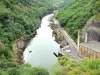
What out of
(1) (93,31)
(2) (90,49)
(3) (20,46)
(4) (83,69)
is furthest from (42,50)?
(4) (83,69)

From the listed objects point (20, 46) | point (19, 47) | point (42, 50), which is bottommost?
point (42, 50)

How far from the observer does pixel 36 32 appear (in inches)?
2901

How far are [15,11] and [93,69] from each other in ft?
168

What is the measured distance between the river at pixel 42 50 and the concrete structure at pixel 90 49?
6.98m

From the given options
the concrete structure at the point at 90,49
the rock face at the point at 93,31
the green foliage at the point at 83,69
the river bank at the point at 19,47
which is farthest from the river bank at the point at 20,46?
the green foliage at the point at 83,69

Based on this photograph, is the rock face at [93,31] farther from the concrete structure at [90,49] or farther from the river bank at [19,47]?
the river bank at [19,47]

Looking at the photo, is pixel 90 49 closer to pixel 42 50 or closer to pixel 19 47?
pixel 42 50

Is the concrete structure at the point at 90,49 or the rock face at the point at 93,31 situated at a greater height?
the rock face at the point at 93,31

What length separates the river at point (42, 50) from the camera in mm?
47297

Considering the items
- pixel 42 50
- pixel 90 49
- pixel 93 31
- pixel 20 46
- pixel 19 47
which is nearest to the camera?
pixel 90 49

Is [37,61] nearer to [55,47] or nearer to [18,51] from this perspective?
[18,51]

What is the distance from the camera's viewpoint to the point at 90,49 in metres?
41.0

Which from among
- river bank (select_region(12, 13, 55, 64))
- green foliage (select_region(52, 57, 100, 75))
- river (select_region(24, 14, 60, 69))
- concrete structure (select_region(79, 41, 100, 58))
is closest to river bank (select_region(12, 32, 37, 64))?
river bank (select_region(12, 13, 55, 64))

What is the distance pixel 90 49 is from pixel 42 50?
687 inches
